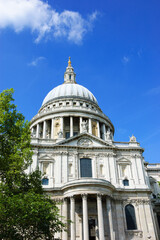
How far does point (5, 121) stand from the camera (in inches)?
763

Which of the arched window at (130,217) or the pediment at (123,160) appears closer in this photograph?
the arched window at (130,217)

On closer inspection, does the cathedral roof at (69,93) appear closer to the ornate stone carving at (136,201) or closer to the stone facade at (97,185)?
the stone facade at (97,185)

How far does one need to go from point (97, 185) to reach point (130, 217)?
277 inches

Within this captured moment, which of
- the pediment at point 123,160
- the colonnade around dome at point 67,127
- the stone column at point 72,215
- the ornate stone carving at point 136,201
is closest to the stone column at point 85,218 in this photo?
the stone column at point 72,215

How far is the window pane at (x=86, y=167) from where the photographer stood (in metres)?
34.4

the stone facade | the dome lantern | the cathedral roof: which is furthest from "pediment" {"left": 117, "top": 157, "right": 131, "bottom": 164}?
the dome lantern

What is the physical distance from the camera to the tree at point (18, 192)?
1554 cm

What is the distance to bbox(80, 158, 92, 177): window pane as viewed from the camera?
3438 cm

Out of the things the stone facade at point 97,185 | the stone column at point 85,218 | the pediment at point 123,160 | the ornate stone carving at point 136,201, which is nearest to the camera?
the stone column at point 85,218

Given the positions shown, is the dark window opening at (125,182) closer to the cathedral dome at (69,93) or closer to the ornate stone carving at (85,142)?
the ornate stone carving at (85,142)

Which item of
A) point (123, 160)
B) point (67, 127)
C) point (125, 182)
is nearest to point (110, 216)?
point (125, 182)

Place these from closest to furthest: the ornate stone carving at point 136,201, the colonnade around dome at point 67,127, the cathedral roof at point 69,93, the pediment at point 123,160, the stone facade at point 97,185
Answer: the stone facade at point 97,185 < the ornate stone carving at point 136,201 < the pediment at point 123,160 < the colonnade around dome at point 67,127 < the cathedral roof at point 69,93

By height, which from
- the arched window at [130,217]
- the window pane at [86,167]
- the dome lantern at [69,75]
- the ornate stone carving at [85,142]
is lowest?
the arched window at [130,217]

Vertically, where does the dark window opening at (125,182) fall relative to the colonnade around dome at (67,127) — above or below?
below
